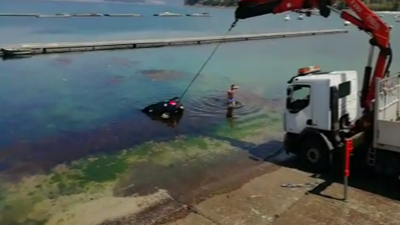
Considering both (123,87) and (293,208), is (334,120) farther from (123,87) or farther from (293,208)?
(123,87)

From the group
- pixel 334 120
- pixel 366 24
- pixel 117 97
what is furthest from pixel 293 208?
pixel 117 97

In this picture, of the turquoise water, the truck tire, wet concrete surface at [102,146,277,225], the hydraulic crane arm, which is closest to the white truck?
the truck tire

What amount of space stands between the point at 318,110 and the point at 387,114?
172cm

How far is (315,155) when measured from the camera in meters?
11.3

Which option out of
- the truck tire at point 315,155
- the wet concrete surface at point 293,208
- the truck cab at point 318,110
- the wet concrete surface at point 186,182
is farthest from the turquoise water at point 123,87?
the wet concrete surface at point 293,208

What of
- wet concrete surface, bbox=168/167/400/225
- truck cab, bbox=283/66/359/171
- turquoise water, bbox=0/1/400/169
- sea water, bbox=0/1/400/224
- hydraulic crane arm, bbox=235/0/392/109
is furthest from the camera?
turquoise water, bbox=0/1/400/169

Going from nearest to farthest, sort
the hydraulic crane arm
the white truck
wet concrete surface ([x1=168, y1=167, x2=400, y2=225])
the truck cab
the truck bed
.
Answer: wet concrete surface ([x1=168, y1=167, x2=400, y2=225]), the truck bed, the white truck, the truck cab, the hydraulic crane arm

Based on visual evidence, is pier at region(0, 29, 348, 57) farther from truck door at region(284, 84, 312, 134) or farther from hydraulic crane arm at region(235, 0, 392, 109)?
truck door at region(284, 84, 312, 134)

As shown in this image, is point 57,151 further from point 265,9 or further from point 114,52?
point 114,52

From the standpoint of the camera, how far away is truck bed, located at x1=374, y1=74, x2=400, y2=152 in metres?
9.61

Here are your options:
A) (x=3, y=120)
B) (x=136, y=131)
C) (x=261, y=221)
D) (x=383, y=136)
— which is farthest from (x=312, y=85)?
(x=3, y=120)

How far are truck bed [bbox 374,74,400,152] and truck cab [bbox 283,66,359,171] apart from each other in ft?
3.70

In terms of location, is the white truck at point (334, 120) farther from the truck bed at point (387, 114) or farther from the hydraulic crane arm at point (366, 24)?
the hydraulic crane arm at point (366, 24)

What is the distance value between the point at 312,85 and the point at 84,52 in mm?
34169
